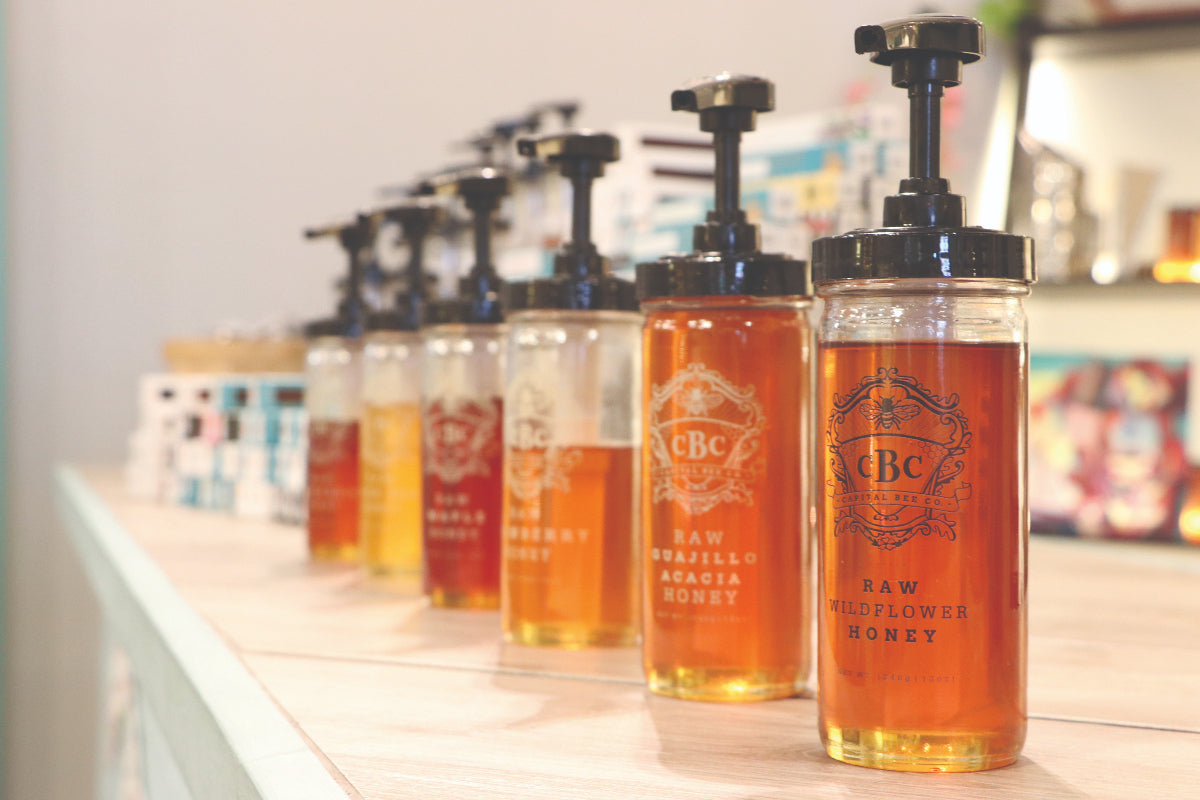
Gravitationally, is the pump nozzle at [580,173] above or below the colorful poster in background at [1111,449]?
above

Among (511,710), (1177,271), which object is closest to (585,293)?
(511,710)

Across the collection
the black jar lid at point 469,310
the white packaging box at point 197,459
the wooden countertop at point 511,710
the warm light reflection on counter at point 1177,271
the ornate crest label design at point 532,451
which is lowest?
the wooden countertop at point 511,710

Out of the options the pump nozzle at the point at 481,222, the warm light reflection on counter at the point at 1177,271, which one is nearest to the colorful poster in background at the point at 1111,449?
the warm light reflection on counter at the point at 1177,271

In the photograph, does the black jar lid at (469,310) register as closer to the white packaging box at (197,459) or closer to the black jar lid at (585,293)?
the black jar lid at (585,293)

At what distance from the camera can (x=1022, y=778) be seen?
1.54 ft

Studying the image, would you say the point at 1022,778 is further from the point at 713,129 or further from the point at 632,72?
the point at 632,72

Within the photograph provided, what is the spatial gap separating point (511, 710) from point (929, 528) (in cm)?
21

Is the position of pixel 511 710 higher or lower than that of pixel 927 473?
lower

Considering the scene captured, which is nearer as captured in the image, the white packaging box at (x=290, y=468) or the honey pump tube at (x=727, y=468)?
the honey pump tube at (x=727, y=468)

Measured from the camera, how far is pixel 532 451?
0.73 meters

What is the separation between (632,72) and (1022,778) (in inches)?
94.4

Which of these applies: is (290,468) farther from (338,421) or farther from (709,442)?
(709,442)

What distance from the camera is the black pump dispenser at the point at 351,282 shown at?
1065mm

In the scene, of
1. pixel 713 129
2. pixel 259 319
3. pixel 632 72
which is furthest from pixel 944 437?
pixel 632 72
